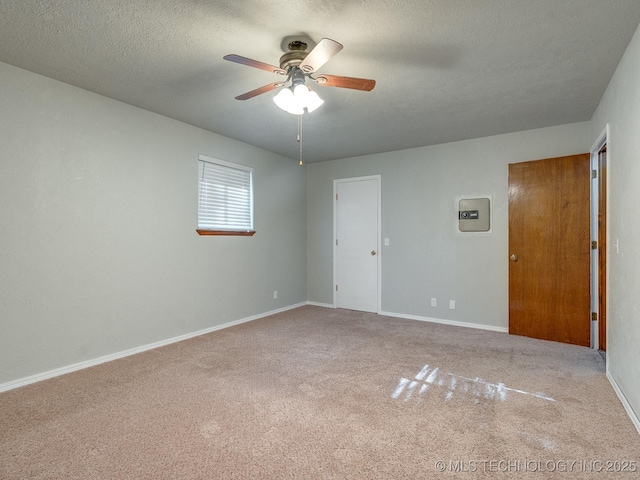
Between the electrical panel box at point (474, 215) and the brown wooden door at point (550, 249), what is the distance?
0.99 ft

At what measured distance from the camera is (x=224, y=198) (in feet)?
14.5

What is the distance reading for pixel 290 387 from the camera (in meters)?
2.63

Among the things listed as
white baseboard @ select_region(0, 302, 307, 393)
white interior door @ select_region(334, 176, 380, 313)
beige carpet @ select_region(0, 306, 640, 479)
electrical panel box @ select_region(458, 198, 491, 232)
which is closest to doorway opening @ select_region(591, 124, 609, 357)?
beige carpet @ select_region(0, 306, 640, 479)

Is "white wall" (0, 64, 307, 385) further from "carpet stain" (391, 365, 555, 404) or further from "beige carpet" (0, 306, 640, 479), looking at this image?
"carpet stain" (391, 365, 555, 404)

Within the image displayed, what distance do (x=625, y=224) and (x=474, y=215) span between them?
205cm

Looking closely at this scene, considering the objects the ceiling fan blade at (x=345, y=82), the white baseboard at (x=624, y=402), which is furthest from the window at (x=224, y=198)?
the white baseboard at (x=624, y=402)

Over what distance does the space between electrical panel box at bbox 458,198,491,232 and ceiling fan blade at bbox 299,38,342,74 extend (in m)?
3.08

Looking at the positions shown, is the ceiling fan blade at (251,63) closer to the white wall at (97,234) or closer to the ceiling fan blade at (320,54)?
the ceiling fan blade at (320,54)

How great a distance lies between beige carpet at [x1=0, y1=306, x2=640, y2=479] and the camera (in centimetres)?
173

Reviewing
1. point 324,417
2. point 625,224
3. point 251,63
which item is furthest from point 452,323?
point 251,63

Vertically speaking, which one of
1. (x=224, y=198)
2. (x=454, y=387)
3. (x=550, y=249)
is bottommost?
(x=454, y=387)

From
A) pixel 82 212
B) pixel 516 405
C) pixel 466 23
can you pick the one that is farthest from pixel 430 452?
pixel 82 212

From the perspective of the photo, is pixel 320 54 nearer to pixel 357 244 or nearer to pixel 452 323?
pixel 357 244

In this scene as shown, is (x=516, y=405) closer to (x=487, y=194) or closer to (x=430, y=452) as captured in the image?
(x=430, y=452)
